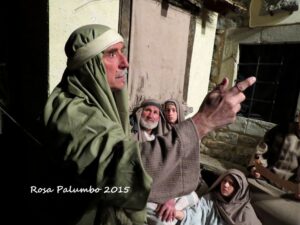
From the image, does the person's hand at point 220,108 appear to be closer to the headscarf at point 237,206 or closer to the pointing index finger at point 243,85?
the pointing index finger at point 243,85

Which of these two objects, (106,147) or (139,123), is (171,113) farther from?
(106,147)

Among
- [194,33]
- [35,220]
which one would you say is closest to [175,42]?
[194,33]

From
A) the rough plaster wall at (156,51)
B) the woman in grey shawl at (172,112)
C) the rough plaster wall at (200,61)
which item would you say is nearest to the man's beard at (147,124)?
the woman in grey shawl at (172,112)

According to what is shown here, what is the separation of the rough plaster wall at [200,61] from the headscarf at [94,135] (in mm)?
3298

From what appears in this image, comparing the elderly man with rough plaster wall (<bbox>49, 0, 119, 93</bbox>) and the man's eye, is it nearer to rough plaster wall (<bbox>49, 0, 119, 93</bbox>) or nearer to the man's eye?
the man's eye

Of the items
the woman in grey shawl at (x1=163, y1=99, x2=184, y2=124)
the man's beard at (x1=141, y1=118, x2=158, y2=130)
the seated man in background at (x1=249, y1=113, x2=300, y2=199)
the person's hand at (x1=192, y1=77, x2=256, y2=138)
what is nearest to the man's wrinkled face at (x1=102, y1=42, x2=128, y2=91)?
the person's hand at (x1=192, y1=77, x2=256, y2=138)

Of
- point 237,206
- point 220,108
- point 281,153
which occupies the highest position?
point 220,108

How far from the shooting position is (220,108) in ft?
3.06

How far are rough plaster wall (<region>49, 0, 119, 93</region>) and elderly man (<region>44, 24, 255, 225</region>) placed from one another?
3.66ft

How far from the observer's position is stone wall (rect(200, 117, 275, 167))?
4.69 metres

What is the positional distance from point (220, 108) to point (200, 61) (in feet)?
12.2

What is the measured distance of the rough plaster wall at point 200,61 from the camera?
429 cm

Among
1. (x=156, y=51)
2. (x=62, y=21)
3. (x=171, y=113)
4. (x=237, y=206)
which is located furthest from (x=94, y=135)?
(x=156, y=51)

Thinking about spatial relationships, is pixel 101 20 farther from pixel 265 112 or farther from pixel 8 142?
pixel 265 112
